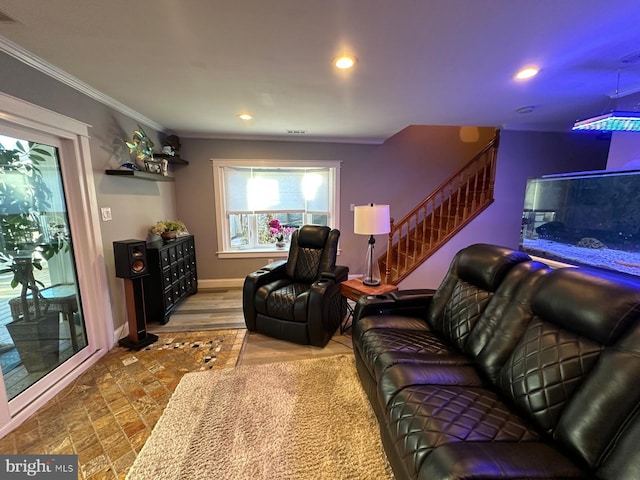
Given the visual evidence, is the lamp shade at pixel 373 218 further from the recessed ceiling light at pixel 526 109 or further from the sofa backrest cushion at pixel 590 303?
the recessed ceiling light at pixel 526 109

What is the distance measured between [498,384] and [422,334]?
0.55 m

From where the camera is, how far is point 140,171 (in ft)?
9.19

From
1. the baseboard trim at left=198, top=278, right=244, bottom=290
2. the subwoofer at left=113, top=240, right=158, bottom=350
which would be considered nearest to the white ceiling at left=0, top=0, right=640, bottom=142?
the subwoofer at left=113, top=240, right=158, bottom=350

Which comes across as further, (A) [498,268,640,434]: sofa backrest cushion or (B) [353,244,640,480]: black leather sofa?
(A) [498,268,640,434]: sofa backrest cushion

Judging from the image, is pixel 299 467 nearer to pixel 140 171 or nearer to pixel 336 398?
pixel 336 398

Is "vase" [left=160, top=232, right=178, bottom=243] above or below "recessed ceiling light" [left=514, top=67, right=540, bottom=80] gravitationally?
below

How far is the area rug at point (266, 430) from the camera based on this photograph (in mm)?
1376

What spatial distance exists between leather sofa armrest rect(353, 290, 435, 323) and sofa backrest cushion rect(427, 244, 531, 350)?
0.09 m

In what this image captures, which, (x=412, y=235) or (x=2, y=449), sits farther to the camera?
(x=412, y=235)

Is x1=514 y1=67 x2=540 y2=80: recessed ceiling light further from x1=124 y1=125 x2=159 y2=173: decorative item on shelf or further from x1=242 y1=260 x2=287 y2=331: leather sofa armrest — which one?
x1=124 y1=125 x2=159 y2=173: decorative item on shelf

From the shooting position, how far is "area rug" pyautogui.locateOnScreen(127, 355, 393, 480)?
138 centimetres

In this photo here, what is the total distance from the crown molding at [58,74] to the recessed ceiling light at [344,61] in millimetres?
2022

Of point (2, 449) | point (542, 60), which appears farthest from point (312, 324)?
point (542, 60)

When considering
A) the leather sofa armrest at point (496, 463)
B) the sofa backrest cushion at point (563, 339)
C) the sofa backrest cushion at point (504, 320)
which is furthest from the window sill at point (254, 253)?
the leather sofa armrest at point (496, 463)
